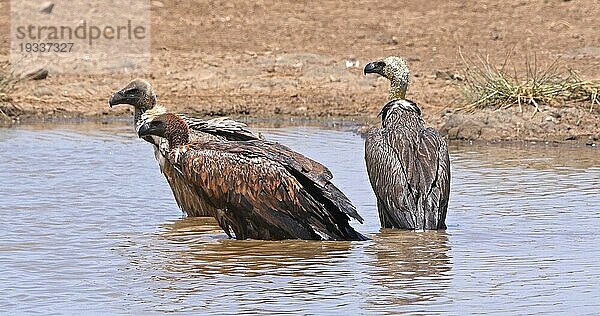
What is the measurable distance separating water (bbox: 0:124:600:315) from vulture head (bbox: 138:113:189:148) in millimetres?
684

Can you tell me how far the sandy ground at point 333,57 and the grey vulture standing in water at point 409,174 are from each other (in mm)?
5023

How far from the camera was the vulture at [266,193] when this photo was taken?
27.6 ft

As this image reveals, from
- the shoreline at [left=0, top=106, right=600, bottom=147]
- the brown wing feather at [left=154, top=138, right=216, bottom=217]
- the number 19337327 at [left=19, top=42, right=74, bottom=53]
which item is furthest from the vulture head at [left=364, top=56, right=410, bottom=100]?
the number 19337327 at [left=19, top=42, right=74, bottom=53]

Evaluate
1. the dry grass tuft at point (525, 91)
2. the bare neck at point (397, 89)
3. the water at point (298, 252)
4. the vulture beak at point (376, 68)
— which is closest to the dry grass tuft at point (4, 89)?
the water at point (298, 252)

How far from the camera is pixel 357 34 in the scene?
21156mm

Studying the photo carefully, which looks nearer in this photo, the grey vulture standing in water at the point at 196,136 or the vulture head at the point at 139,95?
the grey vulture standing in water at the point at 196,136

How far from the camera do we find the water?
265 inches

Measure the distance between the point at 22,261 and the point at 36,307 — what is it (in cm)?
132

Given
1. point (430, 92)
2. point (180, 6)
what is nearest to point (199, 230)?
point (430, 92)

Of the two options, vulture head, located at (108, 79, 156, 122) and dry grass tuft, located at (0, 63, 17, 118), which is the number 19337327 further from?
vulture head, located at (108, 79, 156, 122)

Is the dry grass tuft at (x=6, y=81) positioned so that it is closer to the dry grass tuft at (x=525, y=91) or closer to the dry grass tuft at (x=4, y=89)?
the dry grass tuft at (x=4, y=89)

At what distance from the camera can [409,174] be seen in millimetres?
8797

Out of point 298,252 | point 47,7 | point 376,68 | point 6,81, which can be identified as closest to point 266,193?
point 298,252

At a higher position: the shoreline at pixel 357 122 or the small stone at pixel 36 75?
the small stone at pixel 36 75
